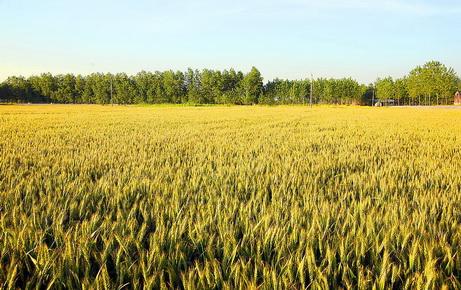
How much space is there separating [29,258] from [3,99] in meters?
112

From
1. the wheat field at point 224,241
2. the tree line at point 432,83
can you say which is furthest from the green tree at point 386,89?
the wheat field at point 224,241

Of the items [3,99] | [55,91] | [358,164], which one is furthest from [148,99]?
[358,164]

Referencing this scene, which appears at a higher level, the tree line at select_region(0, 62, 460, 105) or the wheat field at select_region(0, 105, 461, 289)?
the tree line at select_region(0, 62, 460, 105)

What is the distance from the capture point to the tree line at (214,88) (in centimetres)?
8281

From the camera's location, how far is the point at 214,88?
86875 mm

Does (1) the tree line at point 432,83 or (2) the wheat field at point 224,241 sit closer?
(2) the wheat field at point 224,241

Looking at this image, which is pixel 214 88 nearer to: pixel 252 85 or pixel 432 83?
pixel 252 85

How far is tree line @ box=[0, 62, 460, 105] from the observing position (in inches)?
3260

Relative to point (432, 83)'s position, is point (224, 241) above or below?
below

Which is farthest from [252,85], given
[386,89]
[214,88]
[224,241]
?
[224,241]

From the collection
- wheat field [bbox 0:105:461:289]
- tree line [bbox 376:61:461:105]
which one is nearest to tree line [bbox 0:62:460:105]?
tree line [bbox 376:61:461:105]

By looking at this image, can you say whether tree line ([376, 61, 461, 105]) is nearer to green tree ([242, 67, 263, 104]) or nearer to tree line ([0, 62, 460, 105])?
tree line ([0, 62, 460, 105])

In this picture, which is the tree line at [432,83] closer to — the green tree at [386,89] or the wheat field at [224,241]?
the green tree at [386,89]

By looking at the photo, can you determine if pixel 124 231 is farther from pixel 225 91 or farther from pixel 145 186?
pixel 225 91
